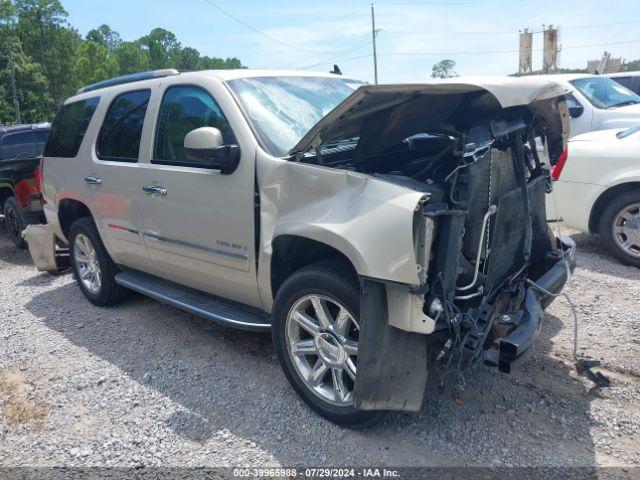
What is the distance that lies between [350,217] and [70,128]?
3.85m

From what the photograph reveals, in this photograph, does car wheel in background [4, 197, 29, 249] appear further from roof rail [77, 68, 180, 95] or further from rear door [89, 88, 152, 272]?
rear door [89, 88, 152, 272]

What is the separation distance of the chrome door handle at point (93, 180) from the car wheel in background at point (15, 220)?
420 cm

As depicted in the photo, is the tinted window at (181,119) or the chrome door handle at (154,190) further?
the chrome door handle at (154,190)

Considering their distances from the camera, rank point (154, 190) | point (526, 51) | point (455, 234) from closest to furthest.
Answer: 1. point (455, 234)
2. point (154, 190)
3. point (526, 51)

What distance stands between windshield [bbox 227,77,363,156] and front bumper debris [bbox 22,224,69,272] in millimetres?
3467

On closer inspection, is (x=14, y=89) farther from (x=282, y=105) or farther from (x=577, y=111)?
(x=282, y=105)

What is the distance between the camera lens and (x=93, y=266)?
5426 mm

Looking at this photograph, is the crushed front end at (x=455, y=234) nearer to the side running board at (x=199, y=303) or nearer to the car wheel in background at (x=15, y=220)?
the side running board at (x=199, y=303)

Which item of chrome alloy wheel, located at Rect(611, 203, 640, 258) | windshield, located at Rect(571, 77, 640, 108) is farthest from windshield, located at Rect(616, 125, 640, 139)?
windshield, located at Rect(571, 77, 640, 108)

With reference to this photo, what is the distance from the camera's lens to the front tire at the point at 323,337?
2.97 m

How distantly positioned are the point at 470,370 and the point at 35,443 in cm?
276

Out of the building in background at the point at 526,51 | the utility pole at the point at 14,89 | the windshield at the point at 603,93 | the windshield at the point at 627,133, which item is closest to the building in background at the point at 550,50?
the building in background at the point at 526,51

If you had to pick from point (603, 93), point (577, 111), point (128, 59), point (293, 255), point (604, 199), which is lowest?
point (293, 255)

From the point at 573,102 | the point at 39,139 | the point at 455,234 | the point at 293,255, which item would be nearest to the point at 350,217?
the point at 455,234
